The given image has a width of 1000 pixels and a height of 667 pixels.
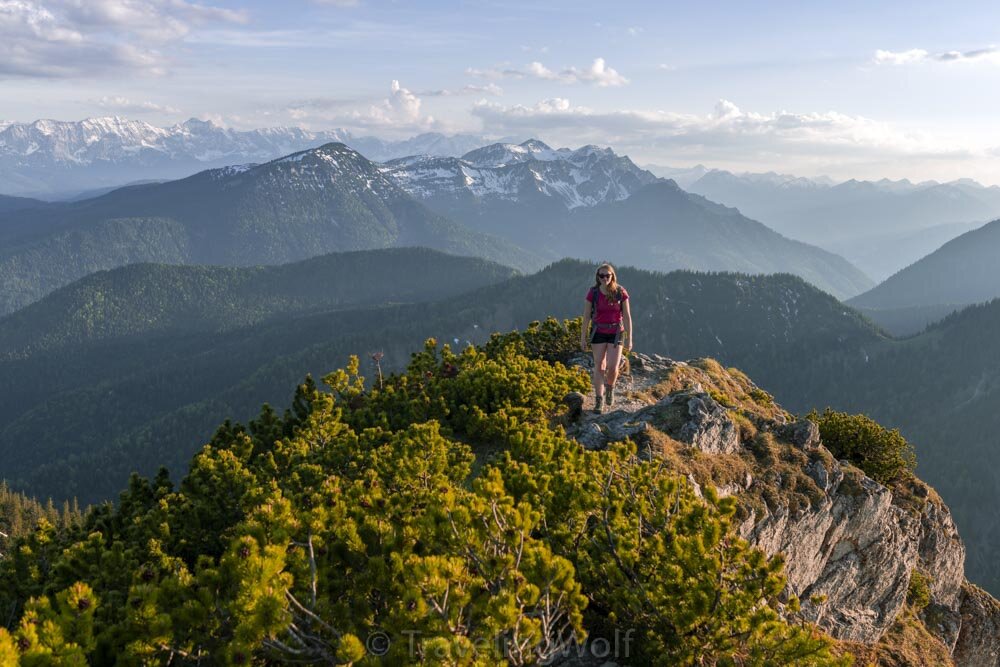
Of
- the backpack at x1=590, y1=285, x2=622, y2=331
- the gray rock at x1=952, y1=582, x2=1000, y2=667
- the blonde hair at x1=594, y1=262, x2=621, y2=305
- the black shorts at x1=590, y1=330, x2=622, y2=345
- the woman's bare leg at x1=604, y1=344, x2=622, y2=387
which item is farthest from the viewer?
the gray rock at x1=952, y1=582, x2=1000, y2=667

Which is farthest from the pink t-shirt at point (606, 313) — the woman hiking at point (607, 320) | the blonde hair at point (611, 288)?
the blonde hair at point (611, 288)

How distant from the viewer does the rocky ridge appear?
1934cm

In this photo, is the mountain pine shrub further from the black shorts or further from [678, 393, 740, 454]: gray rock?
the black shorts

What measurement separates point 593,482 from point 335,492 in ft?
17.8

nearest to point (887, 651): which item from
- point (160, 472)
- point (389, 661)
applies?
point (389, 661)

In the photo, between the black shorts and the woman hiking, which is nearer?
the woman hiking

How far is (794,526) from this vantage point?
19.7 metres

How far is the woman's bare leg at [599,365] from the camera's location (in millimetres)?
22006

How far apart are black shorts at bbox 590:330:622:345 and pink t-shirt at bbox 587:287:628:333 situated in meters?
0.14

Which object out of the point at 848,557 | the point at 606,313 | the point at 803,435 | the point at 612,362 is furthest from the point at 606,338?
the point at 848,557

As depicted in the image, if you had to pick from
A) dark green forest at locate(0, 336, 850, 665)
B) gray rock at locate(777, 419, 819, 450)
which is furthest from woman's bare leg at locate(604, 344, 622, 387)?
Result: gray rock at locate(777, 419, 819, 450)

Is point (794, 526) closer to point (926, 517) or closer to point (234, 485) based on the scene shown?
point (926, 517)

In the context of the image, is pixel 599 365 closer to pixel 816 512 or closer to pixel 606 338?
pixel 606 338

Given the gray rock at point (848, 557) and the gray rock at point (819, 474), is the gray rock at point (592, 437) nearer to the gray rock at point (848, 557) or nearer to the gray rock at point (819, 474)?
the gray rock at point (848, 557)
